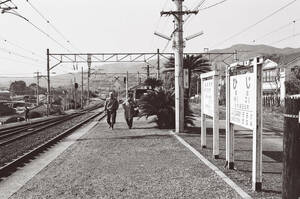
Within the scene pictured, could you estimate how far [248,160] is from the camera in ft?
33.4

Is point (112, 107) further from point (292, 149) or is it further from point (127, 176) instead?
point (292, 149)

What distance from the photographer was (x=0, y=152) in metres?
14.5

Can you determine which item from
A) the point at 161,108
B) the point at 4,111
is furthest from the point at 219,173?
the point at 4,111

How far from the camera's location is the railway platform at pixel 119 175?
7.14 m

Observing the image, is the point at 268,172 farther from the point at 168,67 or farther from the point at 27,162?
the point at 168,67

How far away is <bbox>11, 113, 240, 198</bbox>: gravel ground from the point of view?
23.3 feet

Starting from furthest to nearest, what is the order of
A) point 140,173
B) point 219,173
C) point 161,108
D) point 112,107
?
point 112,107 < point 161,108 < point 140,173 < point 219,173

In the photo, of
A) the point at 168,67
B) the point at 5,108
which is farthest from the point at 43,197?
the point at 5,108

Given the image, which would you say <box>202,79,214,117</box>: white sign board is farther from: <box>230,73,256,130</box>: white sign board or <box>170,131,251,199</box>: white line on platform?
<box>230,73,256,130</box>: white sign board

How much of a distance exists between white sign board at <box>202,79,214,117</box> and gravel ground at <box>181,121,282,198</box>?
1.06 meters

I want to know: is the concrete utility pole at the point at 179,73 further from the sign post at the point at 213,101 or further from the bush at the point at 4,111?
the bush at the point at 4,111

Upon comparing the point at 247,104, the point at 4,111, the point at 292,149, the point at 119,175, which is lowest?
the point at 4,111

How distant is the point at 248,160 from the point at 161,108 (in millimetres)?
9246

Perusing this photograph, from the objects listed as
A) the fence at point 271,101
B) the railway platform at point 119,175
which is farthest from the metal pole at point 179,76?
the fence at point 271,101
